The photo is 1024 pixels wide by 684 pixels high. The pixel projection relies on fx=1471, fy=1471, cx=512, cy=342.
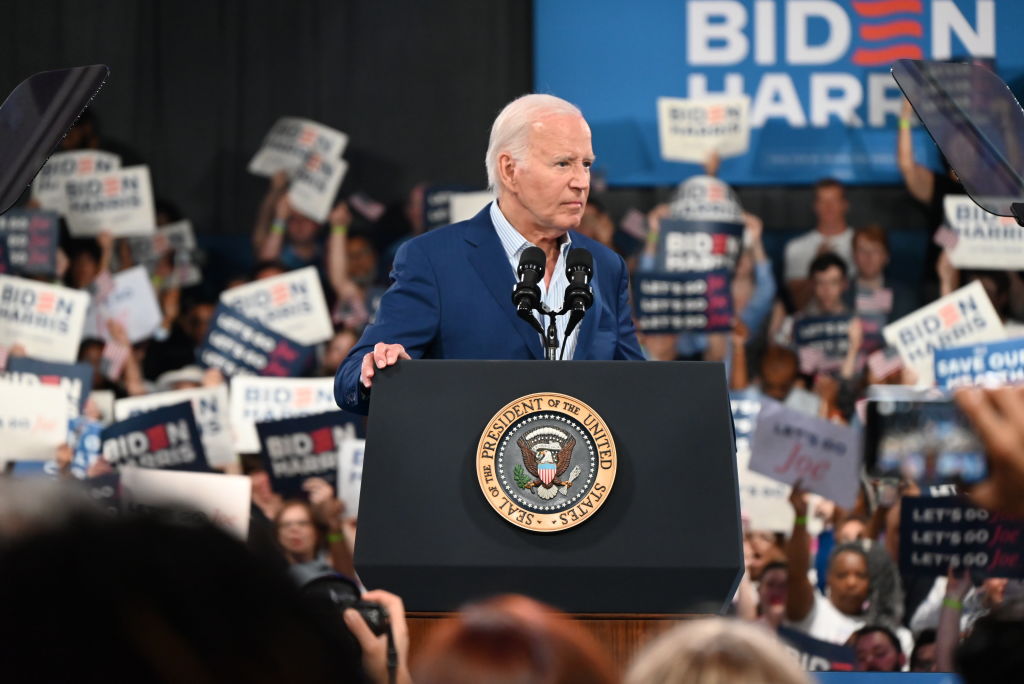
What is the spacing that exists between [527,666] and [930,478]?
0.52 m

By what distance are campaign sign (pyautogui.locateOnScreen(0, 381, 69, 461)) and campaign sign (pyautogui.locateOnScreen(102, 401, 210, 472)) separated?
480mm

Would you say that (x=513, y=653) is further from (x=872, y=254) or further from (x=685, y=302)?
(x=872, y=254)

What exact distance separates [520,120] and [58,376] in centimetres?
354

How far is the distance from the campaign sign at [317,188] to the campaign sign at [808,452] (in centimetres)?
308

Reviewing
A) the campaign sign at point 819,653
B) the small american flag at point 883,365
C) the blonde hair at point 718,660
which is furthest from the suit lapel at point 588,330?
the small american flag at point 883,365

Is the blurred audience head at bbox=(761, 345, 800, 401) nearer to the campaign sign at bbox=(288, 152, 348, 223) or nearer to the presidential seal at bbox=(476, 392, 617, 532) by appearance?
the campaign sign at bbox=(288, 152, 348, 223)

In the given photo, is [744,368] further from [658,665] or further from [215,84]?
[658,665]

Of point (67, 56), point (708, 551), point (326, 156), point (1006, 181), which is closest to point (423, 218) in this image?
point (326, 156)

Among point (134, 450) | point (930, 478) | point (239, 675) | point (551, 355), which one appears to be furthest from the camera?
point (134, 450)

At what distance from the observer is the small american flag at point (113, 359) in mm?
6570

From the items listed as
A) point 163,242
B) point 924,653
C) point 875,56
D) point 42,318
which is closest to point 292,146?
point 163,242

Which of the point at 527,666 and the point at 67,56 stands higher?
the point at 67,56

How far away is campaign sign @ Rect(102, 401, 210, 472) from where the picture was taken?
5.18m

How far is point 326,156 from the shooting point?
7434mm
